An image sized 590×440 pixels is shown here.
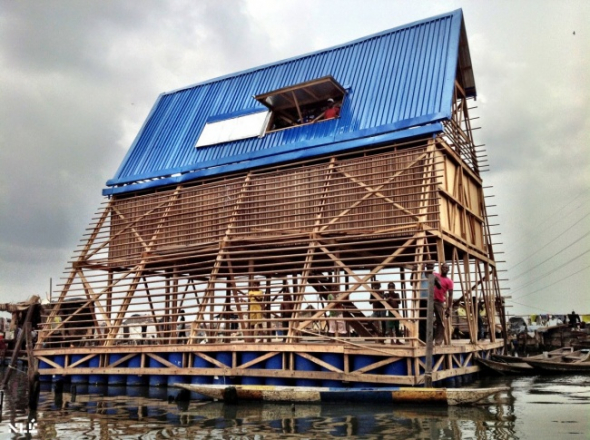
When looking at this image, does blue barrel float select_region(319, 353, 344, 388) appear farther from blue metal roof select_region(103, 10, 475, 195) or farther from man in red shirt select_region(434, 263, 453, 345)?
blue metal roof select_region(103, 10, 475, 195)

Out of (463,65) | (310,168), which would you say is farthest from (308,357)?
(463,65)

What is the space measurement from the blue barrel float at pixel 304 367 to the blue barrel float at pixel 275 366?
41 centimetres

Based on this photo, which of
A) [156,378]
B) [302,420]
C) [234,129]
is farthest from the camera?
[234,129]

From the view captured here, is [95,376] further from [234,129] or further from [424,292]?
[424,292]

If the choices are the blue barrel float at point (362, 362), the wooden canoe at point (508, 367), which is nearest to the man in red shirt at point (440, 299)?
the blue barrel float at point (362, 362)

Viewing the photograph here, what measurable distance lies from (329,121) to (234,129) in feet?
13.1

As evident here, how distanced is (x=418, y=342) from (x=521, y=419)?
3.35m

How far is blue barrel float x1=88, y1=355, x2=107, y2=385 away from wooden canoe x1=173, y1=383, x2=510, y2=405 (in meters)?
4.80

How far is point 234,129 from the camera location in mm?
20875

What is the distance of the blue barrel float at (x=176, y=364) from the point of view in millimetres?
15102

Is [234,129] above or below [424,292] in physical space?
above

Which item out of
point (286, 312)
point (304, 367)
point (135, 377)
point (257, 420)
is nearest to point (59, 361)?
point (135, 377)

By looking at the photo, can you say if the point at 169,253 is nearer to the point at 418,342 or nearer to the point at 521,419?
the point at 418,342

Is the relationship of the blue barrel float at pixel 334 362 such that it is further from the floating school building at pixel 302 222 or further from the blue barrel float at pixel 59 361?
the blue barrel float at pixel 59 361
